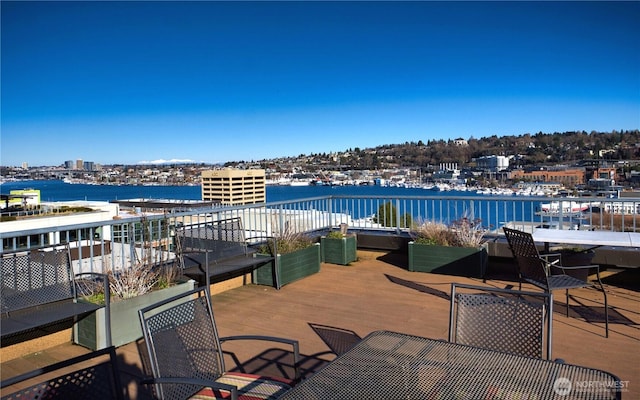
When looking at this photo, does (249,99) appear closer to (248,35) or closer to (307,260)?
(248,35)

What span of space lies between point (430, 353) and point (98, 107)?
46864mm

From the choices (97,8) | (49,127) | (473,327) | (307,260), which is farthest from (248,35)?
(49,127)

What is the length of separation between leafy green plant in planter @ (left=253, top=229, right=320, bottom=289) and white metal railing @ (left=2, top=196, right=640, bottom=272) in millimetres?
A: 197

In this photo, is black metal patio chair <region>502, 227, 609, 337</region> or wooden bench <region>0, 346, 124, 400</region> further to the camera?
black metal patio chair <region>502, 227, 609, 337</region>

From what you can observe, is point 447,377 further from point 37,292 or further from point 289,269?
point 289,269

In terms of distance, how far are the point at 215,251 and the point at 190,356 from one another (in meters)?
2.96

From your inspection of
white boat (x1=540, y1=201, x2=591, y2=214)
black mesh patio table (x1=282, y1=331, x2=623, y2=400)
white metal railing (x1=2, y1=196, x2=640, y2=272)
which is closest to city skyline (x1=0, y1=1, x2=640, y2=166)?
white metal railing (x1=2, y1=196, x2=640, y2=272)

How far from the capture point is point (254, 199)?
3644 cm

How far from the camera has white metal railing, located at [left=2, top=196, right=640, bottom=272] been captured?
446 centimetres

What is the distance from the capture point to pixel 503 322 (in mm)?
2271

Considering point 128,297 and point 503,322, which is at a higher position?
point 503,322

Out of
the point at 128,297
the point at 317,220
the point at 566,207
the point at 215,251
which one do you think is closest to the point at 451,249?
the point at 317,220

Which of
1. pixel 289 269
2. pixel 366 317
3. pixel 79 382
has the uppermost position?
pixel 79 382

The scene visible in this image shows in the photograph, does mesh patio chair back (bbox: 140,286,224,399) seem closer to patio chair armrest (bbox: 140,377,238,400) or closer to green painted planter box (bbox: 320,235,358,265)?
patio chair armrest (bbox: 140,377,238,400)
